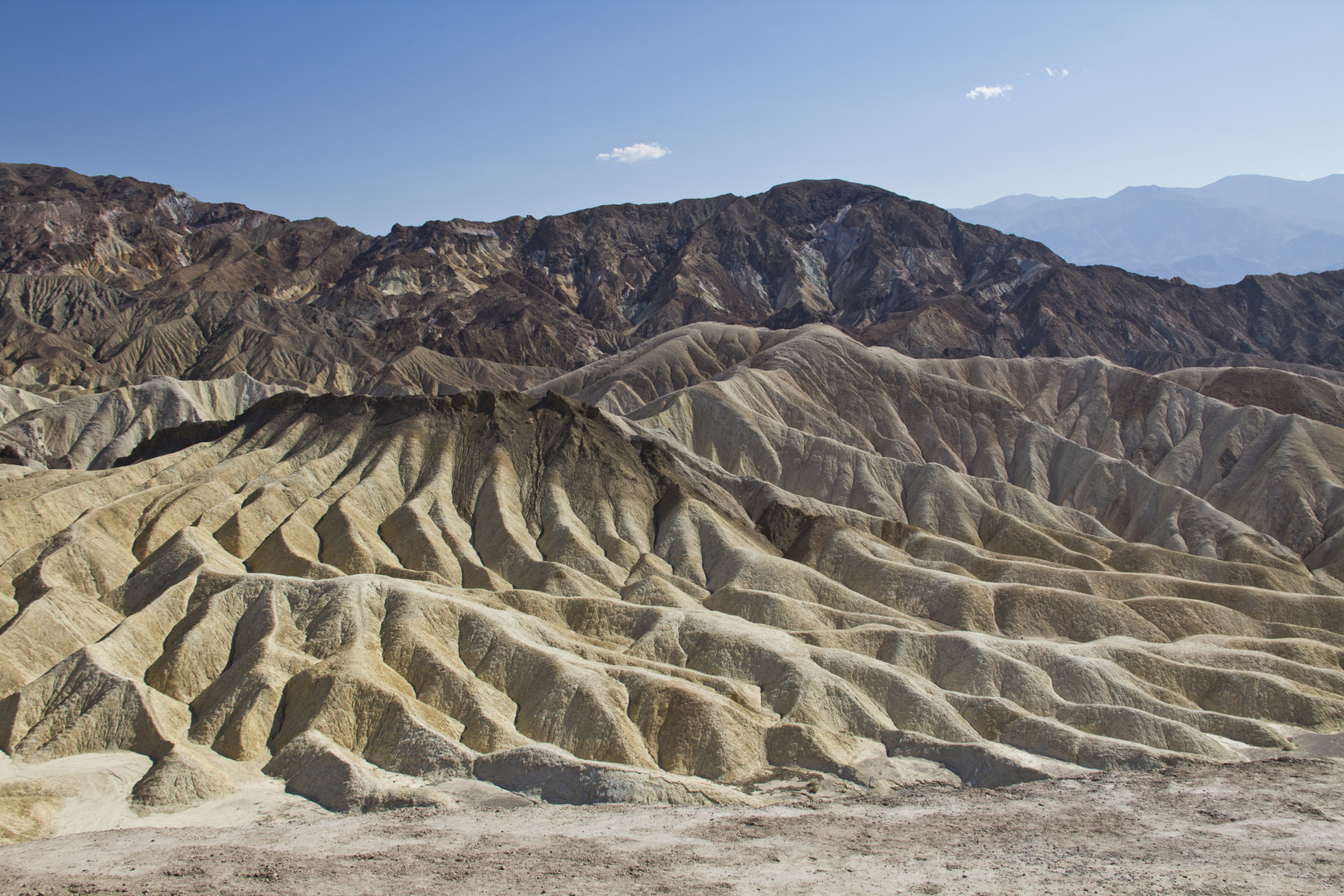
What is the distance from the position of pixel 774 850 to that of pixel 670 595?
33.5 meters

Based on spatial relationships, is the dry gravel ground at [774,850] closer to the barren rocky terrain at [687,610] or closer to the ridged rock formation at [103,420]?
the barren rocky terrain at [687,610]

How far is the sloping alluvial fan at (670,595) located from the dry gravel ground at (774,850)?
3246 mm

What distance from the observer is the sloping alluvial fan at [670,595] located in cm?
4191

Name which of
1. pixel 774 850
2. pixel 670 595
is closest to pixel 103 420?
pixel 670 595

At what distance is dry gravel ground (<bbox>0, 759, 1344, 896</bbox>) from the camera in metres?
28.7

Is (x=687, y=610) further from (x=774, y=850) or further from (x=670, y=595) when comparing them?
(x=774, y=850)

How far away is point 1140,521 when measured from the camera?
94938 mm

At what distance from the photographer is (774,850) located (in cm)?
3209

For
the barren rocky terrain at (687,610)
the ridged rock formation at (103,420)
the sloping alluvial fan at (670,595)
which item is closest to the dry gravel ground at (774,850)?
the barren rocky terrain at (687,610)

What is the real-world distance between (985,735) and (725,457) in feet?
191

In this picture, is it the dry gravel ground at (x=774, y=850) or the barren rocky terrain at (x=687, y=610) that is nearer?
the dry gravel ground at (x=774, y=850)

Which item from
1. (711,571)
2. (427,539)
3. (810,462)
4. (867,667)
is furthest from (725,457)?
(867,667)

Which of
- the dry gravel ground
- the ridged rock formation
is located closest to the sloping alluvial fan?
the dry gravel ground

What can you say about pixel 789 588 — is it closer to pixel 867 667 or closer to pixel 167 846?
pixel 867 667
